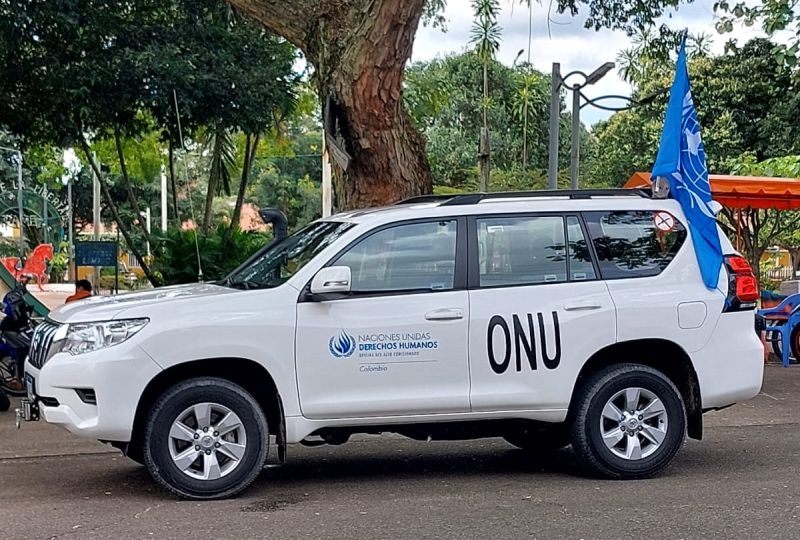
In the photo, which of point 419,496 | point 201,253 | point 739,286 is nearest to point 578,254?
point 739,286

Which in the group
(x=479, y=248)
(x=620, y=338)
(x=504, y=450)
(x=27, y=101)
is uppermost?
(x=27, y=101)

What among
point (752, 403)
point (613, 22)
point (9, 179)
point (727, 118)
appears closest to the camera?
point (752, 403)

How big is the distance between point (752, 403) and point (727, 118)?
58.2 feet

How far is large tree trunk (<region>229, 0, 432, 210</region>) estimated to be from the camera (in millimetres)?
10148

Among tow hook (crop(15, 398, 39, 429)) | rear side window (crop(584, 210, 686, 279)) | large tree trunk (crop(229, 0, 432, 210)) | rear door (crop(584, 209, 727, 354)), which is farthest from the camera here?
large tree trunk (crop(229, 0, 432, 210))

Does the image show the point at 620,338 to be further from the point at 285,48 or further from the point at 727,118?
the point at 727,118

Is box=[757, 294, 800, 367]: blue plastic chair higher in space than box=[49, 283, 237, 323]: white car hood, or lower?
lower

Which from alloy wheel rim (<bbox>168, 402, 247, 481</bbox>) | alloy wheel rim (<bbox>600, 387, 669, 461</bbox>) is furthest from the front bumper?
alloy wheel rim (<bbox>600, 387, 669, 461</bbox>)

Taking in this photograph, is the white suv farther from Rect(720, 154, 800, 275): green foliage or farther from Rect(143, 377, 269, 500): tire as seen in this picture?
Rect(720, 154, 800, 275): green foliage

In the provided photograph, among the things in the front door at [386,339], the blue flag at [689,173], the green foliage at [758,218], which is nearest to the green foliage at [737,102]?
the green foliage at [758,218]

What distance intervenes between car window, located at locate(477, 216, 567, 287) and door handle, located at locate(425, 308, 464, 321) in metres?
0.31

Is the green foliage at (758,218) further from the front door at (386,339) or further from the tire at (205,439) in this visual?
the tire at (205,439)

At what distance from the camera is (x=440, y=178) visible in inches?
1346

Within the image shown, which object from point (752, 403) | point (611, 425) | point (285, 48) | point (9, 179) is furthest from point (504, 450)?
point (9, 179)
